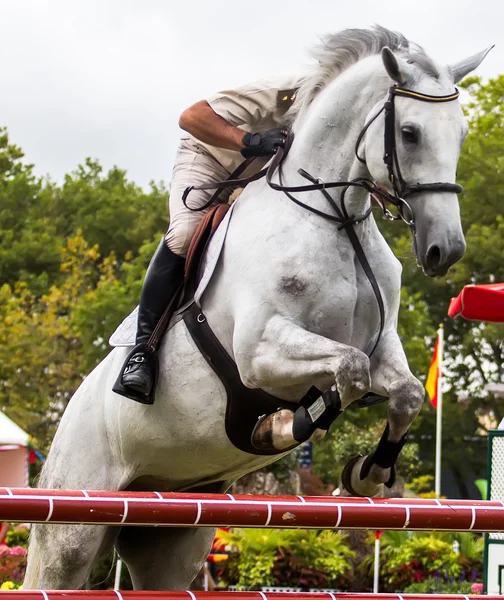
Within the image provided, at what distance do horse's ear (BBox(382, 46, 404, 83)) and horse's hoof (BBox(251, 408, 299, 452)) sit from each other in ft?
4.92

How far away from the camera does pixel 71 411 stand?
5.46m

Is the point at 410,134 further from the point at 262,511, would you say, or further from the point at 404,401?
the point at 262,511

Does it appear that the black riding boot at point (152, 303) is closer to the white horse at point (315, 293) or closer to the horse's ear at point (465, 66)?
the white horse at point (315, 293)

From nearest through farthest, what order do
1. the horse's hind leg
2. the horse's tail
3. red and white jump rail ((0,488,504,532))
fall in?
red and white jump rail ((0,488,504,532)) → the horse's tail → the horse's hind leg

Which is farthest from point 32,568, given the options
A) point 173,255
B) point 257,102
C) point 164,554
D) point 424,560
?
point 424,560

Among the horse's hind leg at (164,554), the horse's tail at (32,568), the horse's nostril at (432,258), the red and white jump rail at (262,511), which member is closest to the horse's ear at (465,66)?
the horse's nostril at (432,258)

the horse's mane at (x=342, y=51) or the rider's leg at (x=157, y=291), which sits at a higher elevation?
the horse's mane at (x=342, y=51)

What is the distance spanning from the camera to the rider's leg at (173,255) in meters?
4.84

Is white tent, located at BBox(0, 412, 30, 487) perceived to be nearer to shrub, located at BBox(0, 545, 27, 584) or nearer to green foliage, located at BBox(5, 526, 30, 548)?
shrub, located at BBox(0, 545, 27, 584)

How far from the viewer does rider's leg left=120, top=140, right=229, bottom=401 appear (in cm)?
484

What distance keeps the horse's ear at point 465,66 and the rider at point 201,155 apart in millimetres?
803

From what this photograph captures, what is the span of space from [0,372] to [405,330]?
1118cm

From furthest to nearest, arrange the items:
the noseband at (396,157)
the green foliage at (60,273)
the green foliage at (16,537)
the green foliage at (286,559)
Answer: the green foliage at (60,273) < the green foliage at (16,537) < the green foliage at (286,559) < the noseband at (396,157)

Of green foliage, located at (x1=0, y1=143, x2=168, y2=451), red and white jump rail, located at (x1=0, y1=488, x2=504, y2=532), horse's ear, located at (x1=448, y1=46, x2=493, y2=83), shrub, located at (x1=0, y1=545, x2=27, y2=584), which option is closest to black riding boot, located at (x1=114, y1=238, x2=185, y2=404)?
red and white jump rail, located at (x1=0, y1=488, x2=504, y2=532)
